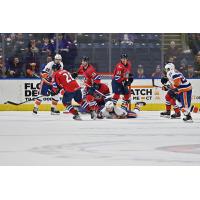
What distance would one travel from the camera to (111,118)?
12047 mm

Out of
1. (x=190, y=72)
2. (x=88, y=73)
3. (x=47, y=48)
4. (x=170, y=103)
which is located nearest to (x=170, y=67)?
(x=170, y=103)

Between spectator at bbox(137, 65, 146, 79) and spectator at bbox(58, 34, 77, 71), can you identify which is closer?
spectator at bbox(58, 34, 77, 71)

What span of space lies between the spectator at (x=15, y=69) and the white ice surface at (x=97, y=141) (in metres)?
1.38

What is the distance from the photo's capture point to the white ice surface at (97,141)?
7.59m

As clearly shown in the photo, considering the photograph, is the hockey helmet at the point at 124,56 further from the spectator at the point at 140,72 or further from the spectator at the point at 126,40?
the spectator at the point at 140,72

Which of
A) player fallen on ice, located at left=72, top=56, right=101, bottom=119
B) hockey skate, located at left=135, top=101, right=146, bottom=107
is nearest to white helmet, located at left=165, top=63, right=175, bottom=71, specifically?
player fallen on ice, located at left=72, top=56, right=101, bottom=119

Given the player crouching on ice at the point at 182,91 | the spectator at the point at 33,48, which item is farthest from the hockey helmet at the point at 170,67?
the spectator at the point at 33,48

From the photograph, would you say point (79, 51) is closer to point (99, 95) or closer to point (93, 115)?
point (99, 95)

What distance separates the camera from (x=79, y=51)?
43.3 ft

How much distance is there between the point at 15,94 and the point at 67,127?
323cm

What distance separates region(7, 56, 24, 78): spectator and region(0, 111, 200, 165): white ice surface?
4.51ft

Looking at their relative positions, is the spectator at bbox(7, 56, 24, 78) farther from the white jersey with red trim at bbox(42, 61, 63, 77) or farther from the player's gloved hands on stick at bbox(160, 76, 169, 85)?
the player's gloved hands on stick at bbox(160, 76, 169, 85)

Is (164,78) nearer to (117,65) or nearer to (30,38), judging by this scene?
(117,65)

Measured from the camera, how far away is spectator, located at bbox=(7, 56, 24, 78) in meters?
13.6
